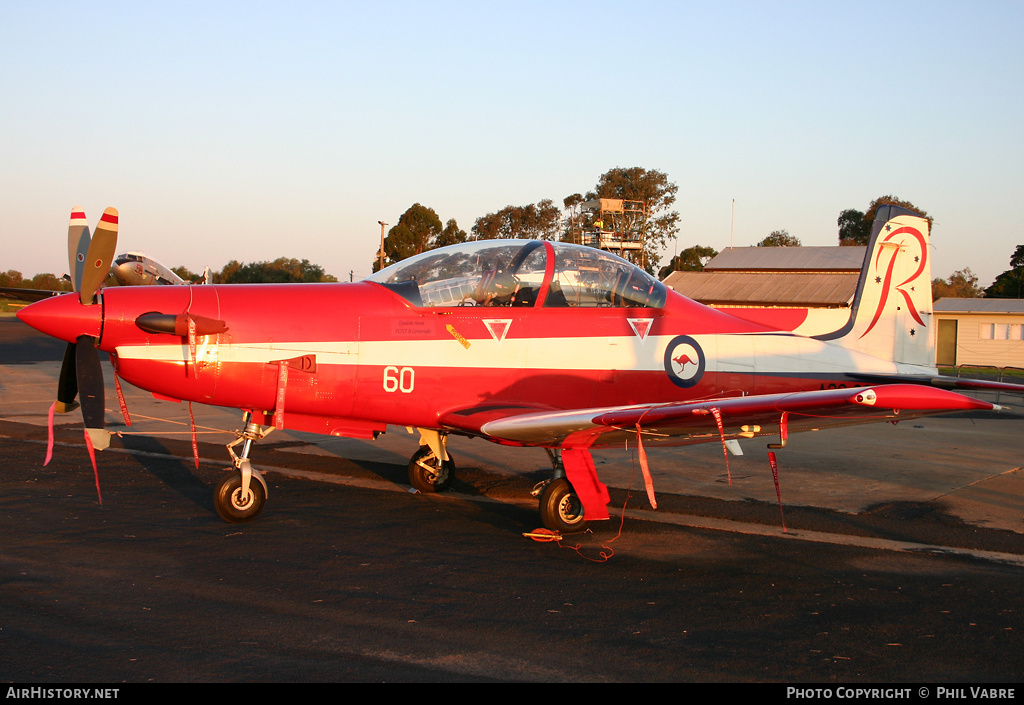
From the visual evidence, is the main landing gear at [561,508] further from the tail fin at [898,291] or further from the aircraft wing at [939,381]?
the tail fin at [898,291]

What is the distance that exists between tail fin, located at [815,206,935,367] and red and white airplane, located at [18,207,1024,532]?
0.96m

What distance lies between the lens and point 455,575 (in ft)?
18.3

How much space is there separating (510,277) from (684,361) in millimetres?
2093

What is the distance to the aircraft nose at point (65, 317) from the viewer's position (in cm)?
594

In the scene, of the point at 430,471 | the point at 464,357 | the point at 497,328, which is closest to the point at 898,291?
the point at 497,328

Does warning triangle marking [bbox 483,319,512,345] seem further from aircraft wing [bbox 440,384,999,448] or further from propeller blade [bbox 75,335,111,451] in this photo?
propeller blade [bbox 75,335,111,451]

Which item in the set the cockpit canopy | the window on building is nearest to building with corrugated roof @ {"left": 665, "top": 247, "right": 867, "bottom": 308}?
the window on building

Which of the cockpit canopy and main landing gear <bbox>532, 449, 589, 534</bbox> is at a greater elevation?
the cockpit canopy

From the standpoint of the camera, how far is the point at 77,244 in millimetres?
6246

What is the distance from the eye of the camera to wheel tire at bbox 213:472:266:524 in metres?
6.77

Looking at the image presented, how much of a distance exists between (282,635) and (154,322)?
2978 millimetres

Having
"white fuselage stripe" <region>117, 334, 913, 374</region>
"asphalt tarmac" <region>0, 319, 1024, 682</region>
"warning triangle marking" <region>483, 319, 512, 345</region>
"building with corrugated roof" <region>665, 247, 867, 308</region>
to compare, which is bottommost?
"asphalt tarmac" <region>0, 319, 1024, 682</region>

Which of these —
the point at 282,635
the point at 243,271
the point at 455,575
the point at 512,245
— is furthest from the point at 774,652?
the point at 243,271

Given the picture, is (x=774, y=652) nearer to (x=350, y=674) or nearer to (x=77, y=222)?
(x=350, y=674)
